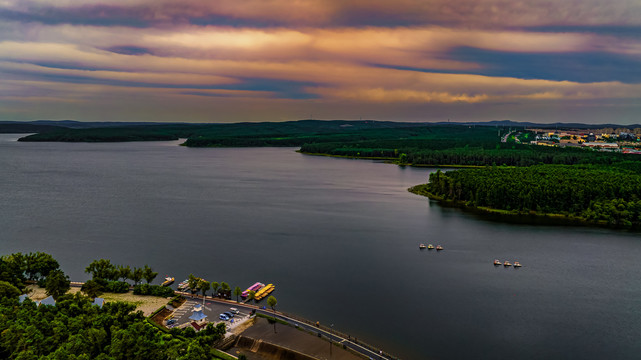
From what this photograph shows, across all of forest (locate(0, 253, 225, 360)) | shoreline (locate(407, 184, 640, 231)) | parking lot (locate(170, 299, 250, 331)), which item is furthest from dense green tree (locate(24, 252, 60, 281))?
shoreline (locate(407, 184, 640, 231))

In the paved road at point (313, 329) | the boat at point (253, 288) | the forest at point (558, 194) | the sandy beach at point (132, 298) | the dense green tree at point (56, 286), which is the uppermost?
the forest at point (558, 194)

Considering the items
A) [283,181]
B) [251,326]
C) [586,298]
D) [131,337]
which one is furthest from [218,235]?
[283,181]

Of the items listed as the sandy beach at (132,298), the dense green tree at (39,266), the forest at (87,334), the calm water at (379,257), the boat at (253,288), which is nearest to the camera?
the forest at (87,334)

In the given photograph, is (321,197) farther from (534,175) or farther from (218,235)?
(534,175)

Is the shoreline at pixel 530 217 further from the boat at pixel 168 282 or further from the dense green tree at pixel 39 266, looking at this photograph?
the dense green tree at pixel 39 266

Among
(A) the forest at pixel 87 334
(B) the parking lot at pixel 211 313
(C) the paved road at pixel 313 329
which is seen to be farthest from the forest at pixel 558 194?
(A) the forest at pixel 87 334

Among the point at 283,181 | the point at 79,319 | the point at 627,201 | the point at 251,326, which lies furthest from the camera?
the point at 283,181
